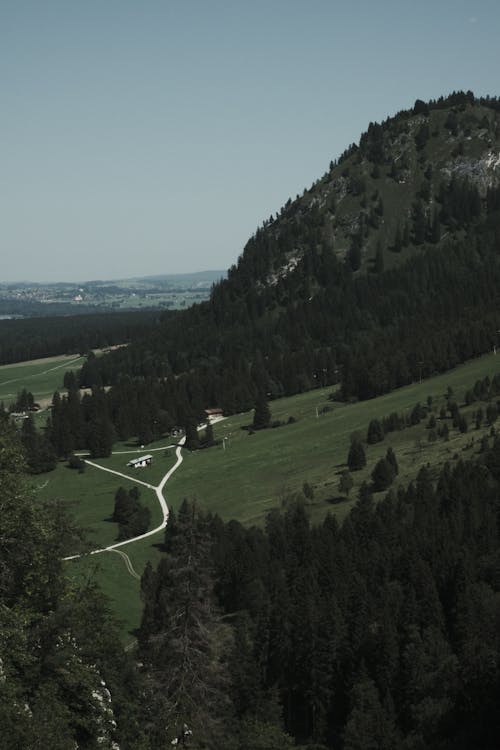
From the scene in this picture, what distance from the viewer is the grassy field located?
117688 millimetres

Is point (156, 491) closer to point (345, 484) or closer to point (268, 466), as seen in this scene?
point (268, 466)

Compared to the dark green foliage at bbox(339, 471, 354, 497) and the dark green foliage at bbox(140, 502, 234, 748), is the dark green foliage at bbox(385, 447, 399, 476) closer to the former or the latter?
the dark green foliage at bbox(339, 471, 354, 497)

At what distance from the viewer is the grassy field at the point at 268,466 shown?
118 meters

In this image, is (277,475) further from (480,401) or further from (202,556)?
(202,556)

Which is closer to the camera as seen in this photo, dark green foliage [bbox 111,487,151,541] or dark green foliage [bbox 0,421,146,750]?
dark green foliage [bbox 0,421,146,750]

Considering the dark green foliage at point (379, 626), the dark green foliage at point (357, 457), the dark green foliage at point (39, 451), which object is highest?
the dark green foliage at point (39, 451)

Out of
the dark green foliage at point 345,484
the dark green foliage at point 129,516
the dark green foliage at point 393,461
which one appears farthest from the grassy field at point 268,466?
the dark green foliage at point 129,516

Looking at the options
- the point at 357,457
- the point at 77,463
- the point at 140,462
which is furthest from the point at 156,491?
the point at 357,457

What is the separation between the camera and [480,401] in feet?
501

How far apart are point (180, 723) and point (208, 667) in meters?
4.01

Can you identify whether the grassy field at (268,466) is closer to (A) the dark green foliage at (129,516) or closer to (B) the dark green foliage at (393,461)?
(B) the dark green foliage at (393,461)

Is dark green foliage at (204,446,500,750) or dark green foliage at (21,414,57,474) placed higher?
dark green foliage at (21,414,57,474)

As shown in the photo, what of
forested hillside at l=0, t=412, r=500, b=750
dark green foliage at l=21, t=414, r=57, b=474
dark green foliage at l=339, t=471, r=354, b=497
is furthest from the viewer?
dark green foliage at l=21, t=414, r=57, b=474

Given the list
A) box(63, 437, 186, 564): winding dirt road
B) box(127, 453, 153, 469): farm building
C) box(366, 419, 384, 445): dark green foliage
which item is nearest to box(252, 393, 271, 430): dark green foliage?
box(63, 437, 186, 564): winding dirt road
